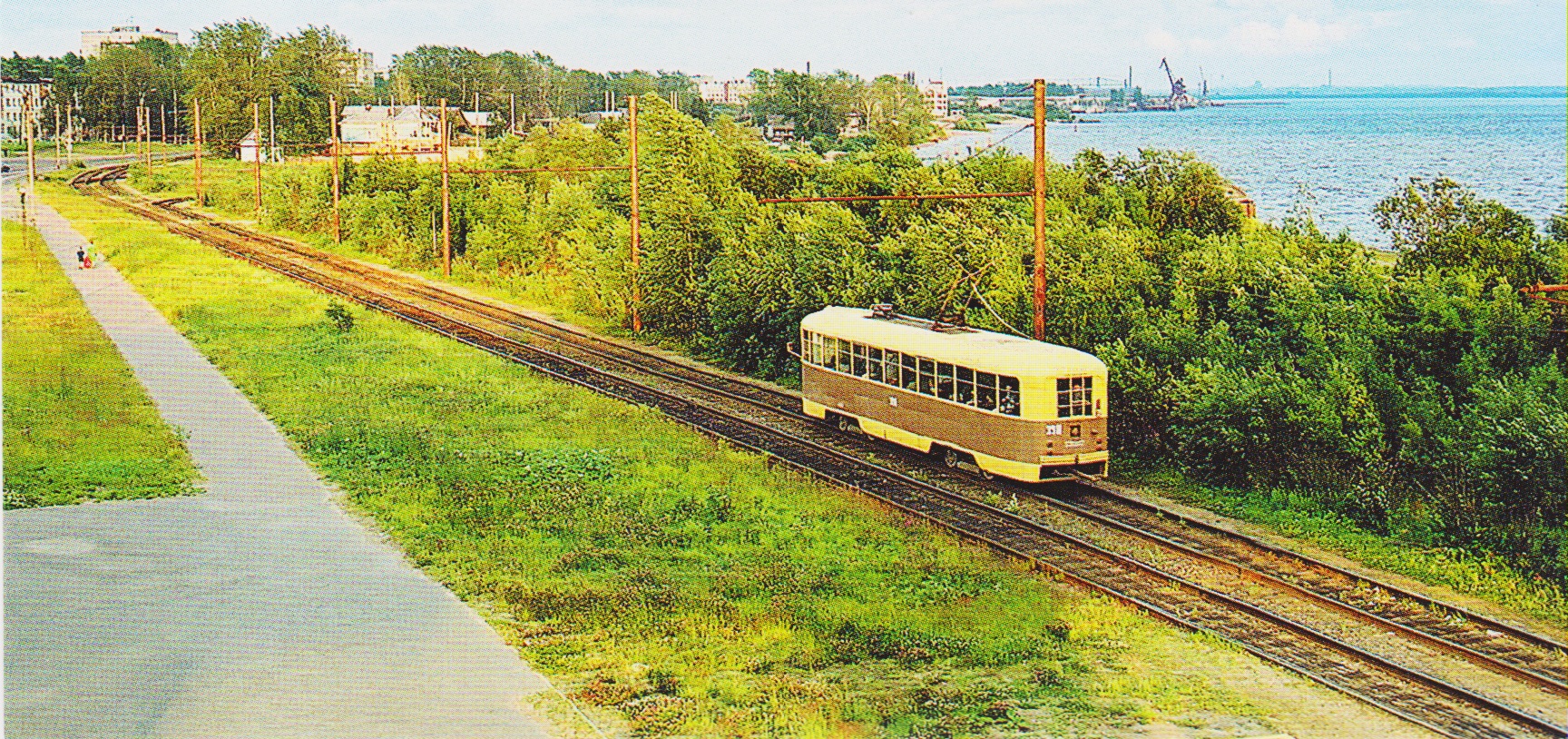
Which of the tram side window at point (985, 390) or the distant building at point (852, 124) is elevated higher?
the distant building at point (852, 124)

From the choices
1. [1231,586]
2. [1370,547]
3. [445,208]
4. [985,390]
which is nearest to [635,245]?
[445,208]

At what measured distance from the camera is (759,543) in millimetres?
18766

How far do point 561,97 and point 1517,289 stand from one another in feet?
423

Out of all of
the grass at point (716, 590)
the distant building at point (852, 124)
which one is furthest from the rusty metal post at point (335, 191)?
the distant building at point (852, 124)

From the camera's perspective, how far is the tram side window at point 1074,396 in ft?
67.2

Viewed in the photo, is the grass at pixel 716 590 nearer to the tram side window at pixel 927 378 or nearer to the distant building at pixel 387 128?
the tram side window at pixel 927 378

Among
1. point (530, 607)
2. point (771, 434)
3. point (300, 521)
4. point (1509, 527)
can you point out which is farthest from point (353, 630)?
point (1509, 527)

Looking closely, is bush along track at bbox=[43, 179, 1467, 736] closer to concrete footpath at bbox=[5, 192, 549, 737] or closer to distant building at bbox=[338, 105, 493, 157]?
concrete footpath at bbox=[5, 192, 549, 737]

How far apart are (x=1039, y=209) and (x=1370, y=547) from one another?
7673 mm

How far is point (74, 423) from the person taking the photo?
2661 centimetres

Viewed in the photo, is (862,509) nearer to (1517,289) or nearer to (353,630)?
(353,630)

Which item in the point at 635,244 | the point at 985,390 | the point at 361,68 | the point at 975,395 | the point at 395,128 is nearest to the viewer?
the point at 985,390

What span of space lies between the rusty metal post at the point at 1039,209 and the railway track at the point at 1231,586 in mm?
3119

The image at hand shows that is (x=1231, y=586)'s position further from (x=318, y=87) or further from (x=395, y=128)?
(x=318, y=87)
